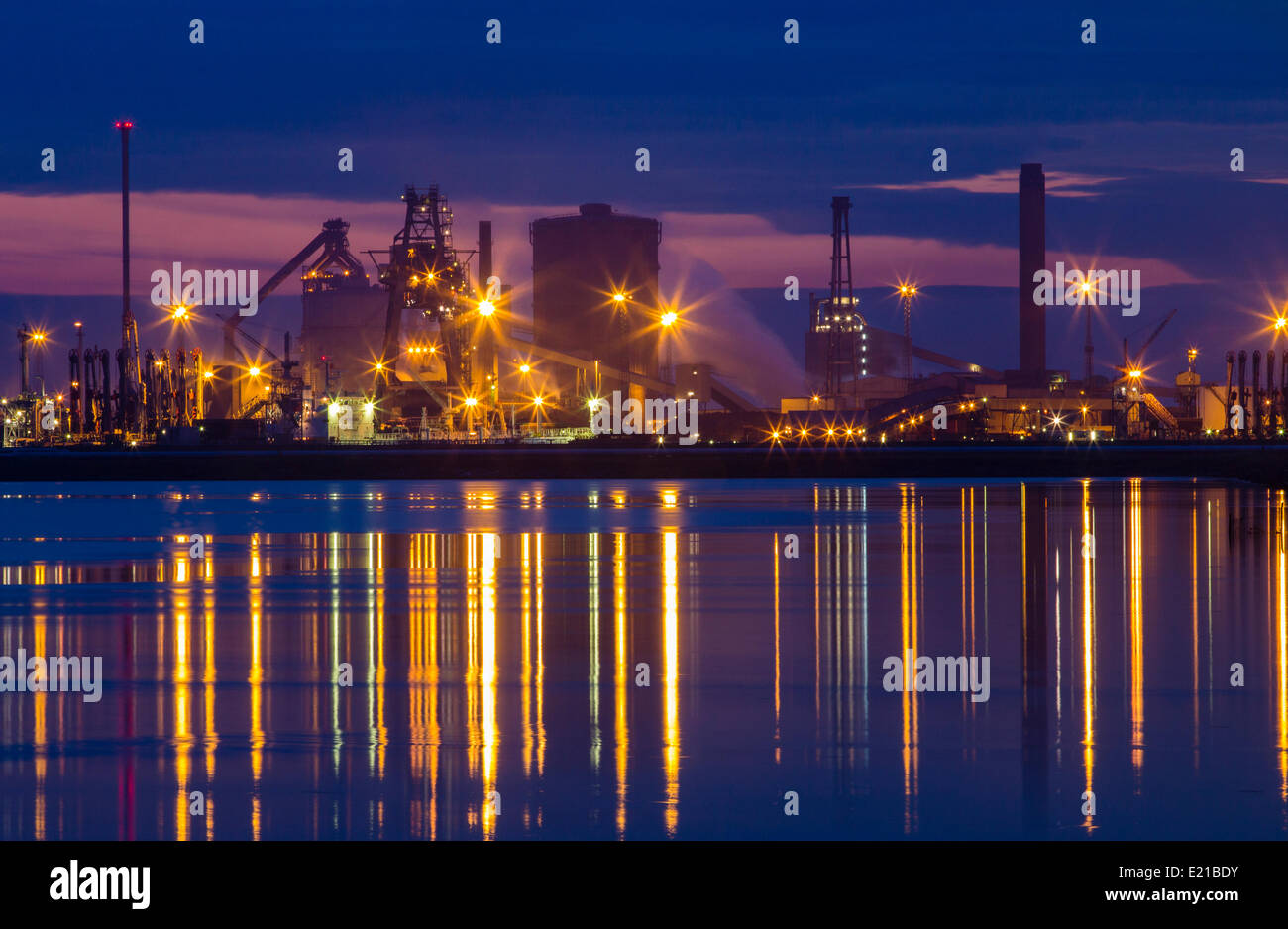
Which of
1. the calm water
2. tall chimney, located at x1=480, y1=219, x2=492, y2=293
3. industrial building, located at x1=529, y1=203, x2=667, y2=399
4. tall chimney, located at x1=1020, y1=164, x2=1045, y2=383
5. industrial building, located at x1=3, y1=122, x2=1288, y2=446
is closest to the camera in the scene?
the calm water

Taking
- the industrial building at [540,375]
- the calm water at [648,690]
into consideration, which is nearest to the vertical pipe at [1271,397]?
the industrial building at [540,375]

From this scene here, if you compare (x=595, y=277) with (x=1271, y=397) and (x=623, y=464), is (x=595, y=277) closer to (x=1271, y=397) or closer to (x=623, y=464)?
(x=1271, y=397)

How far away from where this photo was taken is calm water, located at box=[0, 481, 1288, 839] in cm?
930

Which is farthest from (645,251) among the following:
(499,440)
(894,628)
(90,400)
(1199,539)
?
(894,628)

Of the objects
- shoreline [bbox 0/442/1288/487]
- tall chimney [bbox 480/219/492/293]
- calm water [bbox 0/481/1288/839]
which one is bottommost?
calm water [bbox 0/481/1288/839]

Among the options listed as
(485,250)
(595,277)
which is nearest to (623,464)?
(485,250)

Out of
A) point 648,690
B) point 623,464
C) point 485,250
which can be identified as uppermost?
point 485,250

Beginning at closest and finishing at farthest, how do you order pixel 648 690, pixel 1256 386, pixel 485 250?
1. pixel 648 690
2. pixel 1256 386
3. pixel 485 250

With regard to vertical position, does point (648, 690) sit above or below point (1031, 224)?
below

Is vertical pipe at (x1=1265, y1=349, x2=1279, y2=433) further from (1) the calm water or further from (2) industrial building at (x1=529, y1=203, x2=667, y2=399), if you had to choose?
(1) the calm water

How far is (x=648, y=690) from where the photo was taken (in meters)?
13.5

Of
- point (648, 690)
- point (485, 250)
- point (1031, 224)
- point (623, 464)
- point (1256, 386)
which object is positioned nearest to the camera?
point (648, 690)

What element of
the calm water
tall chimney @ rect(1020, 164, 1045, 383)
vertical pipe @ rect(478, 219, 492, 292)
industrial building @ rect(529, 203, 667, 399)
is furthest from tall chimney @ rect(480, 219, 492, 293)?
the calm water

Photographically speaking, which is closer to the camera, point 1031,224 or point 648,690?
point 648,690
